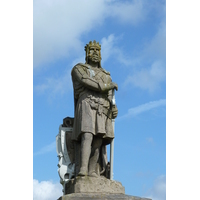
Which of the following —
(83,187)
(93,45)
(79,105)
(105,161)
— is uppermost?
(93,45)

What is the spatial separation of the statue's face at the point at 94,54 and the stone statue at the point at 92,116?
0.84 feet

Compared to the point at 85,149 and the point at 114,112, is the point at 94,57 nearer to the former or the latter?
the point at 114,112

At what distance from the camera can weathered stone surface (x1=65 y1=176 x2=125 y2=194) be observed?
494 inches

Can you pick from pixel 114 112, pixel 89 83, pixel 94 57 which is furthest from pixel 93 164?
pixel 94 57

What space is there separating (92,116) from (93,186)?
196 centimetres

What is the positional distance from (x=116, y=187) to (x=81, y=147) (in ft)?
4.77

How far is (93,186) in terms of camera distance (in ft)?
41.6

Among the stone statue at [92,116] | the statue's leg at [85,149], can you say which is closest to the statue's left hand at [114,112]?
the stone statue at [92,116]

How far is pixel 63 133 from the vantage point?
1388 centimetres

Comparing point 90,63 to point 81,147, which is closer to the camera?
point 81,147

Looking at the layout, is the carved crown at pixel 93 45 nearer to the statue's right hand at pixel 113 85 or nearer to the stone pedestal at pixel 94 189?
the statue's right hand at pixel 113 85

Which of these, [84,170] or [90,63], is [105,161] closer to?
[84,170]
